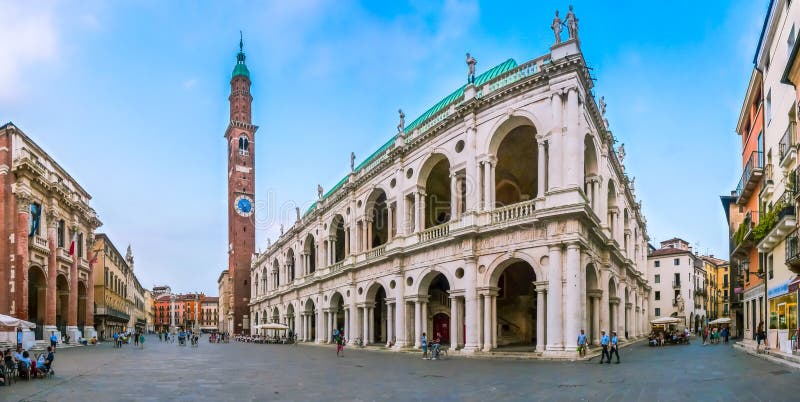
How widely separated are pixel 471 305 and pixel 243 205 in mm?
63070

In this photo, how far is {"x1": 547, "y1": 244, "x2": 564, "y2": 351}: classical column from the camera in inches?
945

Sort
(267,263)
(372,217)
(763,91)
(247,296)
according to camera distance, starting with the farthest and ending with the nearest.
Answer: (247,296) → (267,263) → (372,217) → (763,91)

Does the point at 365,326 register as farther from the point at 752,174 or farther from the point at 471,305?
the point at 752,174

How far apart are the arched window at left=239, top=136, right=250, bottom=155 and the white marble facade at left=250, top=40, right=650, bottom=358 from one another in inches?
1699

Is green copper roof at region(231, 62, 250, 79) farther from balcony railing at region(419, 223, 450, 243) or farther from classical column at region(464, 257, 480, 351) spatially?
classical column at region(464, 257, 480, 351)

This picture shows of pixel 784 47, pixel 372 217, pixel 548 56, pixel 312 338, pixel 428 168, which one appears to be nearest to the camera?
pixel 784 47

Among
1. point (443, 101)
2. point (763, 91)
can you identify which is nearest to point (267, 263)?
point (443, 101)

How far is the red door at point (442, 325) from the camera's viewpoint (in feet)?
120

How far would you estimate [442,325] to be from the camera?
36625 millimetres

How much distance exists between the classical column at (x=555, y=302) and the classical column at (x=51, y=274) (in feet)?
113

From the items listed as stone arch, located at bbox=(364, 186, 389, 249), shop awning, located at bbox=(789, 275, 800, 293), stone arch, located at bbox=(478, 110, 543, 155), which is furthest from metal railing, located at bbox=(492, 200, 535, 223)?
stone arch, located at bbox=(364, 186, 389, 249)

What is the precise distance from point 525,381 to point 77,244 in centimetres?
4645

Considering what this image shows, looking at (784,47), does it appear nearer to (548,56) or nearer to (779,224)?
(779,224)

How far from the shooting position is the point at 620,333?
3494 centimetres
